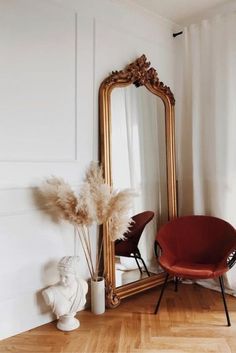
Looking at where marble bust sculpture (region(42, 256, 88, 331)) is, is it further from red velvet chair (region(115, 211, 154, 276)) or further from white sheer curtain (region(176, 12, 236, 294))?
white sheer curtain (region(176, 12, 236, 294))

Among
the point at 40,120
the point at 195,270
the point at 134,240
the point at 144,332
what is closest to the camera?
the point at 144,332

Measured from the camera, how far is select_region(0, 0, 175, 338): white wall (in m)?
2.18

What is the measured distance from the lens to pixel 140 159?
116 inches

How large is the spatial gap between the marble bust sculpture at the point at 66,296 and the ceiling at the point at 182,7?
2.25 metres

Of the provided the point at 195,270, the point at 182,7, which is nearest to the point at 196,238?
the point at 195,270

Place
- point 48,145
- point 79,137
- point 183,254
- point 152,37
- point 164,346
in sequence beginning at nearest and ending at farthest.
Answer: point 164,346 → point 48,145 → point 79,137 → point 183,254 → point 152,37

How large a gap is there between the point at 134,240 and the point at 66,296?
0.79 m

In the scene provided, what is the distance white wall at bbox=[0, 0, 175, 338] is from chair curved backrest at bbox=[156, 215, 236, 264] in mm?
773

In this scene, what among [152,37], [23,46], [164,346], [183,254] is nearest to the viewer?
[164,346]

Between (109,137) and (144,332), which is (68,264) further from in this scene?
(109,137)

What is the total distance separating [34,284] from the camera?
2.32m

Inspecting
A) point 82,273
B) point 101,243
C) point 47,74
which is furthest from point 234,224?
point 47,74

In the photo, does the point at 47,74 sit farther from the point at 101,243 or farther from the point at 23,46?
the point at 101,243

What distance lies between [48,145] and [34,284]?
3.24 ft
